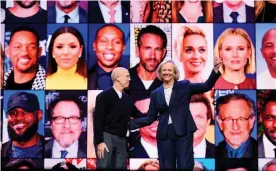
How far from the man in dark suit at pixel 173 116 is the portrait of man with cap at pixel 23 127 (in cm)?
78

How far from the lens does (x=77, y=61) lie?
400cm

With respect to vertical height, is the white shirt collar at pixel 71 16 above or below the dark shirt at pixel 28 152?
above

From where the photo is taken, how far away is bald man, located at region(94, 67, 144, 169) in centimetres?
388

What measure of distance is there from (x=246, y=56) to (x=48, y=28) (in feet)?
5.43

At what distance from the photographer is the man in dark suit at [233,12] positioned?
4023mm

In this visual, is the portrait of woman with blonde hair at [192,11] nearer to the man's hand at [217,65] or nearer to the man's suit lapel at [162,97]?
the man's hand at [217,65]

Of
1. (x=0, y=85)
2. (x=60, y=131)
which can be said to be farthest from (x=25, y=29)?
(x=60, y=131)

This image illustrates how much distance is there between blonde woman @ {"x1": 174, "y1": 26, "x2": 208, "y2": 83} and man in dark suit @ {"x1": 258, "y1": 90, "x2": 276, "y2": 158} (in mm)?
557

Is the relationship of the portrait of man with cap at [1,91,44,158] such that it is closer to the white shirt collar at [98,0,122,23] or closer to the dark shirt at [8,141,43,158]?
the dark shirt at [8,141,43,158]

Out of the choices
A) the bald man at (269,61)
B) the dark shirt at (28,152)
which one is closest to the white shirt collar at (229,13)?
the bald man at (269,61)

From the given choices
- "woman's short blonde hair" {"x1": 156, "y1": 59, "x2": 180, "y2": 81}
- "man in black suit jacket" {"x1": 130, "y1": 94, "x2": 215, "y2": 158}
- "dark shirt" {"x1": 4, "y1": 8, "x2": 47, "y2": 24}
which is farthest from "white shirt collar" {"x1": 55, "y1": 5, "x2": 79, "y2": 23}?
"man in black suit jacket" {"x1": 130, "y1": 94, "x2": 215, "y2": 158}

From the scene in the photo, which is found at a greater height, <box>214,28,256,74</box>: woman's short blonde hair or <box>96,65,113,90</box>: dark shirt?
<box>214,28,256,74</box>: woman's short blonde hair

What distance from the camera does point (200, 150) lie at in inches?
153

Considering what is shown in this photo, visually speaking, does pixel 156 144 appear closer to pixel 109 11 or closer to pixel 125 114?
pixel 125 114
